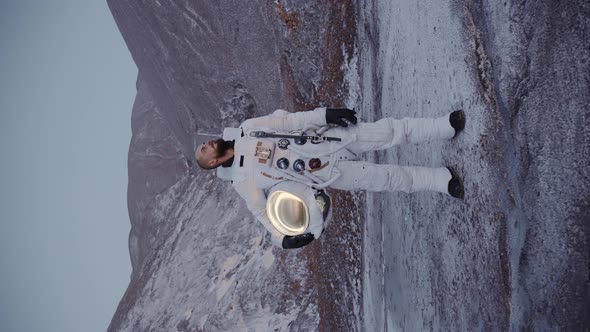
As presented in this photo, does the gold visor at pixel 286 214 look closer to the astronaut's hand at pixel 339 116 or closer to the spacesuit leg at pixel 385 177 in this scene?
the spacesuit leg at pixel 385 177

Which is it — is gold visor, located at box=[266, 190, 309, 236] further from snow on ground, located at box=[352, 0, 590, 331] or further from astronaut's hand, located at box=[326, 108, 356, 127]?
snow on ground, located at box=[352, 0, 590, 331]

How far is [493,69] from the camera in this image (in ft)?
12.3

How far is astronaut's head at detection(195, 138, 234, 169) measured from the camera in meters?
4.43

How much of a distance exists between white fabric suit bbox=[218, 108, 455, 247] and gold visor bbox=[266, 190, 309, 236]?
144 mm

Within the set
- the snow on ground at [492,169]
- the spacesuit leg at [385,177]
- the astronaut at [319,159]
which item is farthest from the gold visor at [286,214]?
the snow on ground at [492,169]

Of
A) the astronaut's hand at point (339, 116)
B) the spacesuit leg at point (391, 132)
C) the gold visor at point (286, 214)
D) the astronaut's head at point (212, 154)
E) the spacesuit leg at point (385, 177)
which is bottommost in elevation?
the gold visor at point (286, 214)

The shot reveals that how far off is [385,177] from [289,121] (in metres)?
1.06

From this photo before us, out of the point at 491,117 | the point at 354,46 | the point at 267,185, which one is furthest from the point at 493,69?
the point at 354,46

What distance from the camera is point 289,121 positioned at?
4.69 metres

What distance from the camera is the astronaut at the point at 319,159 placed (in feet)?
14.5

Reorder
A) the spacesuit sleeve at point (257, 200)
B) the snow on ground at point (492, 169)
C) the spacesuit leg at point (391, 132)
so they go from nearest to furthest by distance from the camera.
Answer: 1. the snow on ground at point (492, 169)
2. the spacesuit leg at point (391, 132)
3. the spacesuit sleeve at point (257, 200)

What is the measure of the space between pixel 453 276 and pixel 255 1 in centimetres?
457

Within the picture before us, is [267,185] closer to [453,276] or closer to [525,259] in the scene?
→ [453,276]

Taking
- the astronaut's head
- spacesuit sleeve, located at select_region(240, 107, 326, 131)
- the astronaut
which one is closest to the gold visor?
the astronaut
